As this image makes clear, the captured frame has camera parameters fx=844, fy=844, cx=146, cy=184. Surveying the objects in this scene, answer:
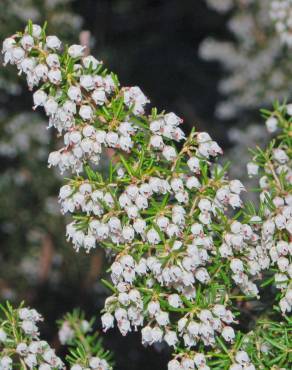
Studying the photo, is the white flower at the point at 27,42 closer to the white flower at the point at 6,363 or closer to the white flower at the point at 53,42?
the white flower at the point at 53,42

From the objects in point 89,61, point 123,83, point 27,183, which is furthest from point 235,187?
point 123,83

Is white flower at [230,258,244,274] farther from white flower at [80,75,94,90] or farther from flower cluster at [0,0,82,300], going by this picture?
flower cluster at [0,0,82,300]

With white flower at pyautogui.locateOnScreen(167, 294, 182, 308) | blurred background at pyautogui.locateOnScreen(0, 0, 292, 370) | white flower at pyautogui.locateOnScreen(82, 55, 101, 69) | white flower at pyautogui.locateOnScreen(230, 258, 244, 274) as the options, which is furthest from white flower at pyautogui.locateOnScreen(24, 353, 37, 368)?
blurred background at pyautogui.locateOnScreen(0, 0, 292, 370)

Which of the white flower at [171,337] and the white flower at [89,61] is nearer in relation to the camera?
the white flower at [171,337]

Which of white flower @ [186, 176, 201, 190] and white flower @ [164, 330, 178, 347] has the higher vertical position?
white flower @ [186, 176, 201, 190]

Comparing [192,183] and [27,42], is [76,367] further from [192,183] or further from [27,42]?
[27,42]

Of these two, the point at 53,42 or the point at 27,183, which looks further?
the point at 27,183

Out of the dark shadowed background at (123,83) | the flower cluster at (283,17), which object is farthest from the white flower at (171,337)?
the flower cluster at (283,17)

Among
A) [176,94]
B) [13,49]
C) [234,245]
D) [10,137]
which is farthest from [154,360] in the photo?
[176,94]
